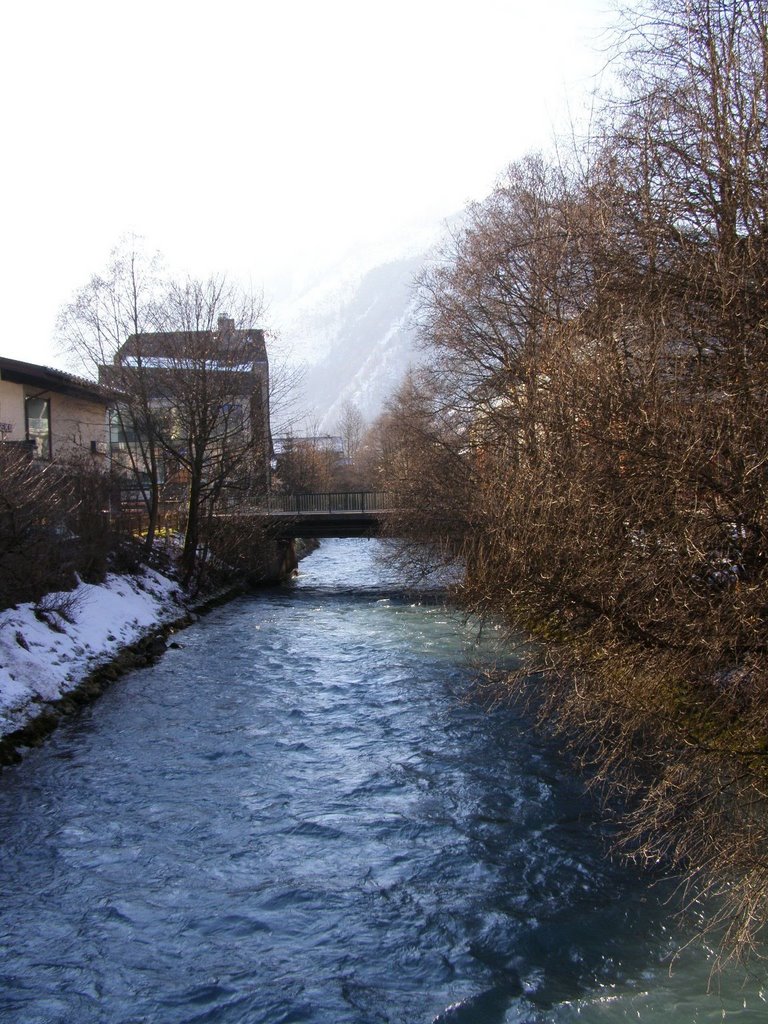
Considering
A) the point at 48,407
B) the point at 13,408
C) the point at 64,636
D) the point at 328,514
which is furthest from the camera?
the point at 328,514

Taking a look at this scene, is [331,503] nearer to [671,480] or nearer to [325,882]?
[325,882]

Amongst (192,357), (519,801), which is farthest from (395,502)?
(519,801)

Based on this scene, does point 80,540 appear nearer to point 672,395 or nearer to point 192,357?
point 192,357

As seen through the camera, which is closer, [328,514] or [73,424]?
[73,424]

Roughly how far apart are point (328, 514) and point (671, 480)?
26.4 metres

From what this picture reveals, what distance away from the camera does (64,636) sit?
1681 centimetres

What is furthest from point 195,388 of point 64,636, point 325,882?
point 325,882

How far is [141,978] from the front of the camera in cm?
666

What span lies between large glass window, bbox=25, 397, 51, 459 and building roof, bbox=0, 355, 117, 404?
494mm

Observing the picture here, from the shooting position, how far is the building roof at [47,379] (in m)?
25.3

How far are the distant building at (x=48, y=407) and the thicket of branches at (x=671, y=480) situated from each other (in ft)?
59.5

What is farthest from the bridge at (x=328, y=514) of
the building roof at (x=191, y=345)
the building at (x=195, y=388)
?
the building roof at (x=191, y=345)

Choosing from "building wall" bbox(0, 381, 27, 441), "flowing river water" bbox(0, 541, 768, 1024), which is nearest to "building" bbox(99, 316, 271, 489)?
"building wall" bbox(0, 381, 27, 441)

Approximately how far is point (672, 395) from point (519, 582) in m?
2.41
